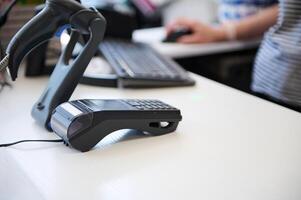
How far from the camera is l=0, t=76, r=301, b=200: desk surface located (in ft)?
1.77

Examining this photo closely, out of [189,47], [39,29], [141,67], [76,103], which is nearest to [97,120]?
[76,103]

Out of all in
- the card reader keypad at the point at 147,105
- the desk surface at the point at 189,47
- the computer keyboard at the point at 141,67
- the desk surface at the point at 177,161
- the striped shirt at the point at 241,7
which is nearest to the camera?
the desk surface at the point at 177,161

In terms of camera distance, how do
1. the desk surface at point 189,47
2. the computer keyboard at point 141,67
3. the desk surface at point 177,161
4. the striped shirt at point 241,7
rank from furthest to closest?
the striped shirt at point 241,7, the desk surface at point 189,47, the computer keyboard at point 141,67, the desk surface at point 177,161

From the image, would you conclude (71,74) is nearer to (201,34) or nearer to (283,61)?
(283,61)

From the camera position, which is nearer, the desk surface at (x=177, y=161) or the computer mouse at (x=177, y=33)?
the desk surface at (x=177, y=161)

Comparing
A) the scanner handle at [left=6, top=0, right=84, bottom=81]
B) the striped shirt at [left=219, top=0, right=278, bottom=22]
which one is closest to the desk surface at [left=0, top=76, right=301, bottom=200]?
the scanner handle at [left=6, top=0, right=84, bottom=81]

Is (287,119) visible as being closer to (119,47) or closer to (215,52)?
(119,47)

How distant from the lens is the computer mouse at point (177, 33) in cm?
145

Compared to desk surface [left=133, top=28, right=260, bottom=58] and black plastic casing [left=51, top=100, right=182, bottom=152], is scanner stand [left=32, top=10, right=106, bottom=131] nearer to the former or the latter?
black plastic casing [left=51, top=100, right=182, bottom=152]

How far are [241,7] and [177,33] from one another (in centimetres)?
28

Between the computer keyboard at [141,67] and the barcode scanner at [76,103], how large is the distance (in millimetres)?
211

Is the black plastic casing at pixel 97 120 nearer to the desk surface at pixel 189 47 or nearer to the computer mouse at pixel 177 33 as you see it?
the desk surface at pixel 189 47

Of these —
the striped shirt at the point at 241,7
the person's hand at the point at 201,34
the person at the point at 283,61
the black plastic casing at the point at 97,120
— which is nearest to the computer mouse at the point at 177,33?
the person's hand at the point at 201,34

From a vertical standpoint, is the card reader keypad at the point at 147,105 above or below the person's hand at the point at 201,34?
above
